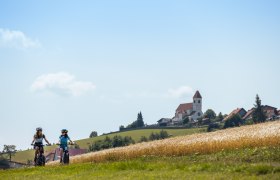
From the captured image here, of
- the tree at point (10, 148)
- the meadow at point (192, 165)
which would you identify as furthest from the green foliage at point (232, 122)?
the meadow at point (192, 165)

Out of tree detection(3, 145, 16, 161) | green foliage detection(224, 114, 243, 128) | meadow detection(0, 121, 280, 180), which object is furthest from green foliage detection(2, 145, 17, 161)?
meadow detection(0, 121, 280, 180)

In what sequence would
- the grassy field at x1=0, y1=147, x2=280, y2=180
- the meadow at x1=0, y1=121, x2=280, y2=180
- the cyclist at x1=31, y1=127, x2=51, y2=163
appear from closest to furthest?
the grassy field at x1=0, y1=147, x2=280, y2=180
the meadow at x1=0, y1=121, x2=280, y2=180
the cyclist at x1=31, y1=127, x2=51, y2=163

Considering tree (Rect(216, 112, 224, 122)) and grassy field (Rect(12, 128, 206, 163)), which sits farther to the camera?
tree (Rect(216, 112, 224, 122))

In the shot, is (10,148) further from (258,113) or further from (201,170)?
(201,170)

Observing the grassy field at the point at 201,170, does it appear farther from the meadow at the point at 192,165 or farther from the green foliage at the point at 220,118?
the green foliage at the point at 220,118

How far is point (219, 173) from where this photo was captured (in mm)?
15641

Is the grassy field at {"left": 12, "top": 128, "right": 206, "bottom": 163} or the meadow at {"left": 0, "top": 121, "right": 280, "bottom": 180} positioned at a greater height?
the grassy field at {"left": 12, "top": 128, "right": 206, "bottom": 163}

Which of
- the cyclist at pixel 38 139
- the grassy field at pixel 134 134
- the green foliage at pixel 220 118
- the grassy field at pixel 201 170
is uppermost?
the green foliage at pixel 220 118

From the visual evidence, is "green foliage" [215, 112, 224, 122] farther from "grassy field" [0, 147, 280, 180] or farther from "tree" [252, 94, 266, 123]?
"grassy field" [0, 147, 280, 180]

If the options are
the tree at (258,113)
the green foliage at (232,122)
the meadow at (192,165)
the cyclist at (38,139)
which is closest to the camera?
the meadow at (192,165)

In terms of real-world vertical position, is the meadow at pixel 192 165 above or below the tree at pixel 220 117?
below

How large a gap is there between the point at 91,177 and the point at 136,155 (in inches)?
530

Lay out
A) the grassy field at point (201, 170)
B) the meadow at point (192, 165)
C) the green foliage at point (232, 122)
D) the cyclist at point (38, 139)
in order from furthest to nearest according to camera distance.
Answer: the green foliage at point (232, 122) < the cyclist at point (38, 139) < the meadow at point (192, 165) < the grassy field at point (201, 170)

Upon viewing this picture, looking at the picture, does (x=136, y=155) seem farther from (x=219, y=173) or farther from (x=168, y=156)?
(x=219, y=173)
